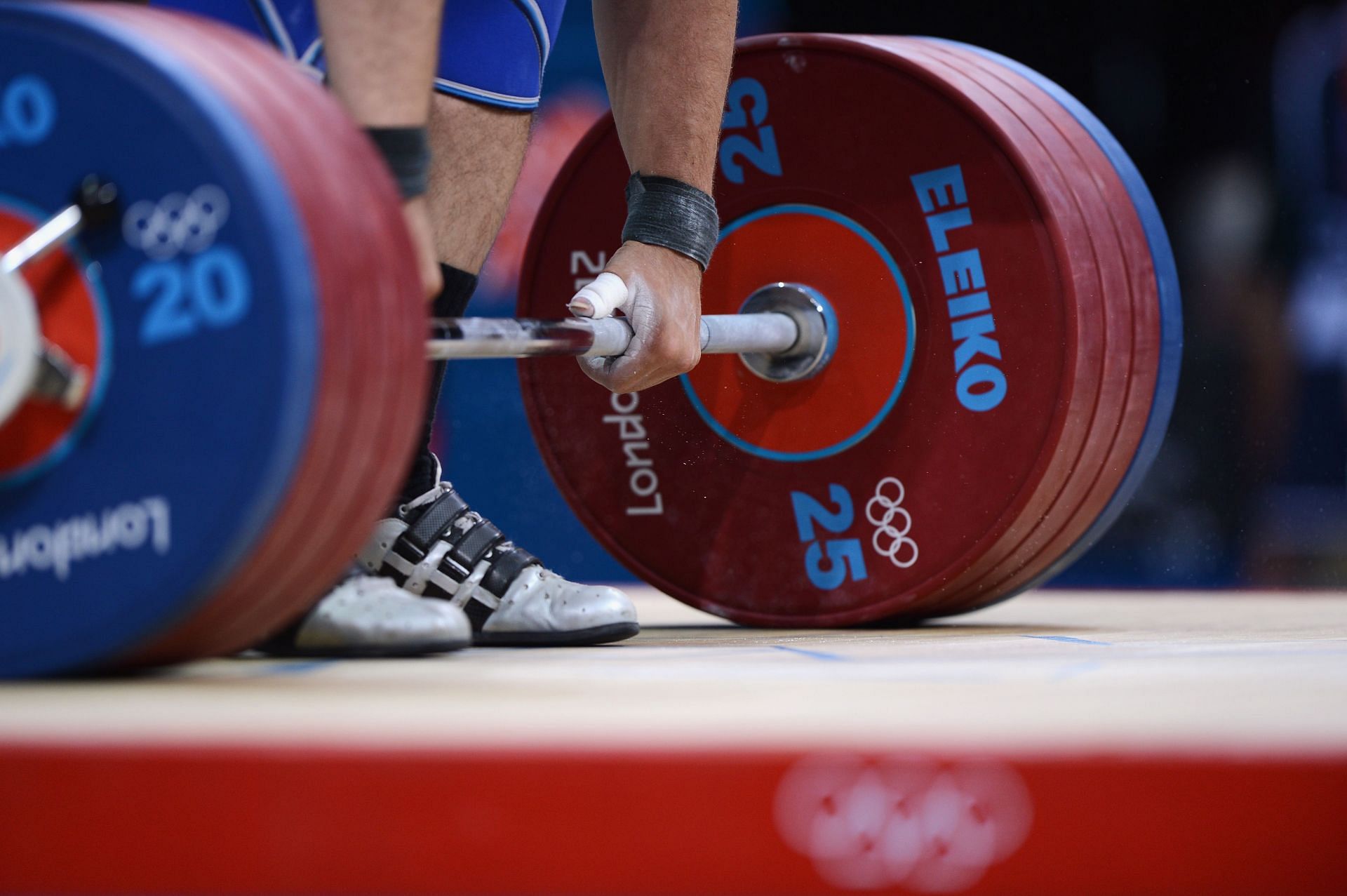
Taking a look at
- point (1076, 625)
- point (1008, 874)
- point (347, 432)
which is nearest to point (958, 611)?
point (1076, 625)

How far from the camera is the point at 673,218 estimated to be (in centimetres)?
158

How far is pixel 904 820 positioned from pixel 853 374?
113 centimetres

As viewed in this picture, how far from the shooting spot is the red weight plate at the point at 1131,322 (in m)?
1.74

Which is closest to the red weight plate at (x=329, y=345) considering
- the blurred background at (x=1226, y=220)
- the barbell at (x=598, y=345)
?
the barbell at (x=598, y=345)

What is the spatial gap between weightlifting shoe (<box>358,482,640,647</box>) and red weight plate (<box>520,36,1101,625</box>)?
0.38 metres

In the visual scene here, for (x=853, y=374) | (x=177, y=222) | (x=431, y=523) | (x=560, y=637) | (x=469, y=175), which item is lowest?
(x=560, y=637)

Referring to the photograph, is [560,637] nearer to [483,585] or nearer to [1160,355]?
[483,585]

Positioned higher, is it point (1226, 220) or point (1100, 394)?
point (1226, 220)

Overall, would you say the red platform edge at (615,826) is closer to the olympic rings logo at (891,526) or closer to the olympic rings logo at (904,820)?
the olympic rings logo at (904,820)

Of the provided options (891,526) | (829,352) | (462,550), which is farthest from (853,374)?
(462,550)

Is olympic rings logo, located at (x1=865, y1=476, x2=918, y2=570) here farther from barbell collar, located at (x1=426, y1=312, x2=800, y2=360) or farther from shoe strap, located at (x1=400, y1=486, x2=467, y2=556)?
shoe strap, located at (x1=400, y1=486, x2=467, y2=556)

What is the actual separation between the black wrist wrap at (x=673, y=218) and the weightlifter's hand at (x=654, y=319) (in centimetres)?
1

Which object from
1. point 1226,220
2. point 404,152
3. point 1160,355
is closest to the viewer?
point 404,152

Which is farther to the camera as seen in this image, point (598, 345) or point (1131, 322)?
point (1131, 322)
